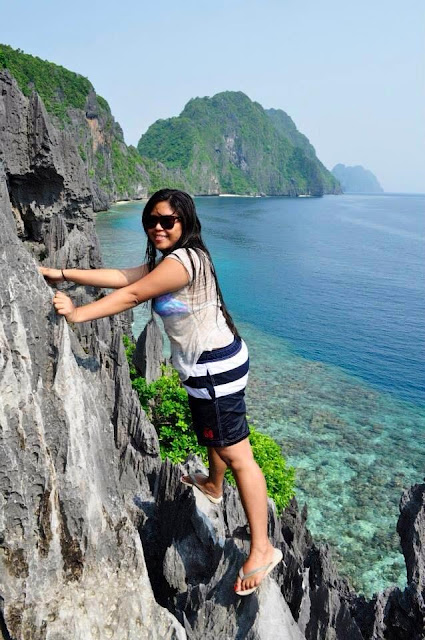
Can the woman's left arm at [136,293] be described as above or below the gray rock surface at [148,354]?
above

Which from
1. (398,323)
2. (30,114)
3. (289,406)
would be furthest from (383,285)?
(30,114)

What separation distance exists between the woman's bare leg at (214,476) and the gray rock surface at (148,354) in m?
12.7

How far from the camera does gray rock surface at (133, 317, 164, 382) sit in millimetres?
18703

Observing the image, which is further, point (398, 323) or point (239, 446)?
point (398, 323)

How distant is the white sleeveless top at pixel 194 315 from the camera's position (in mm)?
4305

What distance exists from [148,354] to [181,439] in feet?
16.0

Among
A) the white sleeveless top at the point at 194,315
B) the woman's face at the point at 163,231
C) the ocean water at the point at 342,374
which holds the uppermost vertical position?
the woman's face at the point at 163,231

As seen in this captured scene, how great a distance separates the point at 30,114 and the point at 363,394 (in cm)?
2343

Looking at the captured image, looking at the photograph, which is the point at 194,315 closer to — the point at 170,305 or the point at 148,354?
the point at 170,305

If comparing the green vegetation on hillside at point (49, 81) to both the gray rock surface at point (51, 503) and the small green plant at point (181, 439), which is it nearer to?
the small green plant at point (181, 439)

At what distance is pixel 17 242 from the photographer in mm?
4062

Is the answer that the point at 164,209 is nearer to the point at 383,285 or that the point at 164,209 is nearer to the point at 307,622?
the point at 307,622

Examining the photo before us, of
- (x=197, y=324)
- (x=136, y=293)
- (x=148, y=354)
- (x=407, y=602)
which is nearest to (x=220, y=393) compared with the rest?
(x=197, y=324)

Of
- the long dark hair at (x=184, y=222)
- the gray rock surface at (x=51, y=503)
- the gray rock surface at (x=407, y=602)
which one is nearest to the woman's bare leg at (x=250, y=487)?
the gray rock surface at (x=51, y=503)
